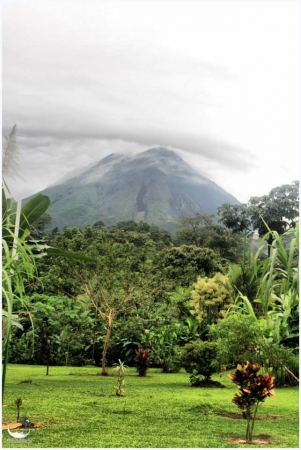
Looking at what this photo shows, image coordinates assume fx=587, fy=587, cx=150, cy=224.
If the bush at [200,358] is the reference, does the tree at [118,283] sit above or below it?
above

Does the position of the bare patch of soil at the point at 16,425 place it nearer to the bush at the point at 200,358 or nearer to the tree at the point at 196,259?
the bush at the point at 200,358

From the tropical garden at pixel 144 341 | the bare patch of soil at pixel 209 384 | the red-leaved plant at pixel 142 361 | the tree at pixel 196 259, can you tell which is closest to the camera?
the tropical garden at pixel 144 341

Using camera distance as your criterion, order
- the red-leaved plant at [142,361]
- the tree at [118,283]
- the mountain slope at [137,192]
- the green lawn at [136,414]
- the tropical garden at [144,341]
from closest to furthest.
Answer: the tropical garden at [144,341] → the green lawn at [136,414] → the red-leaved plant at [142,361] → the tree at [118,283] → the mountain slope at [137,192]

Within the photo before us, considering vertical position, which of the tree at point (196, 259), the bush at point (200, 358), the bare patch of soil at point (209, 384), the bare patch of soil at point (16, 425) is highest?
the tree at point (196, 259)

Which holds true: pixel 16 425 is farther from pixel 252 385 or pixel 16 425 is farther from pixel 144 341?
pixel 144 341

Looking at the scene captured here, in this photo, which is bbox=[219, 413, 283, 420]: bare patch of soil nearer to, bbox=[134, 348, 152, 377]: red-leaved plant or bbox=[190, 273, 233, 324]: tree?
bbox=[134, 348, 152, 377]: red-leaved plant

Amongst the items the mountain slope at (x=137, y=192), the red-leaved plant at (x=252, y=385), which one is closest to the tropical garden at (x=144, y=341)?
the red-leaved plant at (x=252, y=385)

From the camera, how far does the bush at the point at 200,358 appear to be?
6.40m

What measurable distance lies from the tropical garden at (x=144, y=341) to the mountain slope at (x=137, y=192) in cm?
160

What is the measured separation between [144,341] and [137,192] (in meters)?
7.10

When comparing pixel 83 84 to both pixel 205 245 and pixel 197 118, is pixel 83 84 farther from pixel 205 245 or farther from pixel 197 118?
pixel 205 245

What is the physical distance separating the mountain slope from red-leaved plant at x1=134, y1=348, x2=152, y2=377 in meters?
5.10

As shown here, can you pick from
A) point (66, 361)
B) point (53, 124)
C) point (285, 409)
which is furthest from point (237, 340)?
point (53, 124)

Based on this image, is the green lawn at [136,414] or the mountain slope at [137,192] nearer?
the green lawn at [136,414]
